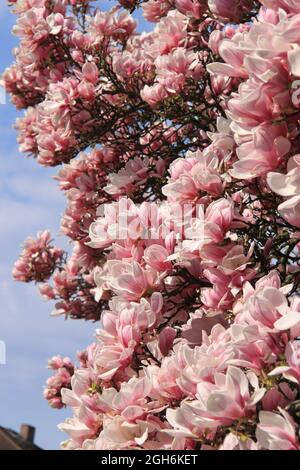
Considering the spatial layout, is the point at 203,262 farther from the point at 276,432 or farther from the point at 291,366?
the point at 276,432

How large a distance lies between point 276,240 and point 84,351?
4.84m

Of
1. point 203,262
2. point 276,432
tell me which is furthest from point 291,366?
point 203,262

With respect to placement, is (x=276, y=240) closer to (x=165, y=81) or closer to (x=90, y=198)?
(x=165, y=81)

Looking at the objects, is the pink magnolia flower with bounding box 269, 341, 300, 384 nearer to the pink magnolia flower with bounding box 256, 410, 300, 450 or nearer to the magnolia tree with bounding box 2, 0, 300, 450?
the magnolia tree with bounding box 2, 0, 300, 450

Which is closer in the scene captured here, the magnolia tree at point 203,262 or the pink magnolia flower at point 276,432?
the pink magnolia flower at point 276,432

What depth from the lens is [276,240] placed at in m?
3.53

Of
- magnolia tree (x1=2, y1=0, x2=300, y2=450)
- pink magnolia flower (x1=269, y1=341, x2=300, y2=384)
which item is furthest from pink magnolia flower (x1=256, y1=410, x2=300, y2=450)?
pink magnolia flower (x1=269, y1=341, x2=300, y2=384)

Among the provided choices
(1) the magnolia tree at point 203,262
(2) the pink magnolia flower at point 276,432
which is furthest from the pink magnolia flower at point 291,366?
(2) the pink magnolia flower at point 276,432

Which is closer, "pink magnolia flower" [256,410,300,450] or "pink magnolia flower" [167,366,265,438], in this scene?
"pink magnolia flower" [256,410,300,450]

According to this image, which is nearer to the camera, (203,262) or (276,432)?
(276,432)

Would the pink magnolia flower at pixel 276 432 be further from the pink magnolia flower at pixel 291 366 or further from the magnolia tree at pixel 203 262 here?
the pink magnolia flower at pixel 291 366

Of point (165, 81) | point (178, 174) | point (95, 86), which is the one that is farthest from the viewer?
point (95, 86)

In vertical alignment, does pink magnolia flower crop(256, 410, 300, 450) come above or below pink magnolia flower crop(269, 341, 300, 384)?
below

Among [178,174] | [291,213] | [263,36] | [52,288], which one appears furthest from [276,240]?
[52,288]
